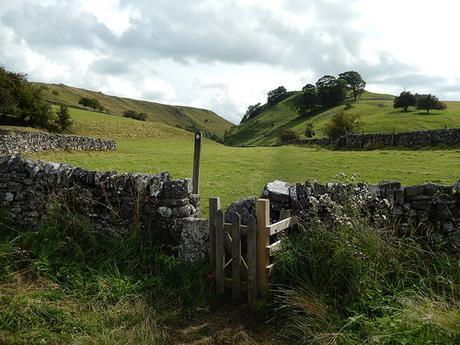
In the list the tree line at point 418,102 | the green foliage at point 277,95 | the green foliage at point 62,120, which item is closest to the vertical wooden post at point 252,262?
the green foliage at point 62,120

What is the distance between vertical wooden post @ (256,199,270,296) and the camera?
619 centimetres

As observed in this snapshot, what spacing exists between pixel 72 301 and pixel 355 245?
14.2ft

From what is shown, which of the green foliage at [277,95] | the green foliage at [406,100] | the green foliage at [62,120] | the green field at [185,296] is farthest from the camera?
A: the green foliage at [277,95]

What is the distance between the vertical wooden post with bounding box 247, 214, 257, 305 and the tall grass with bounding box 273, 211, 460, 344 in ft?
1.19

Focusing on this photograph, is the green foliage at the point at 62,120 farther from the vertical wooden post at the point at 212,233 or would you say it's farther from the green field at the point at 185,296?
the vertical wooden post at the point at 212,233

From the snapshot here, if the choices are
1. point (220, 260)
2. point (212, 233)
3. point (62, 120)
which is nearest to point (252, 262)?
point (220, 260)

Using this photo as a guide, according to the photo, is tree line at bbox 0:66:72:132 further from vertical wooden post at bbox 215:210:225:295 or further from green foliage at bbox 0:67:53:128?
vertical wooden post at bbox 215:210:225:295

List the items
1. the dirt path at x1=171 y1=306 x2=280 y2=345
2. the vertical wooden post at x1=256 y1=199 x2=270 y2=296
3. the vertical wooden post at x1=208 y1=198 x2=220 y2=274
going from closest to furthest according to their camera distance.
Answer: the dirt path at x1=171 y1=306 x2=280 y2=345
the vertical wooden post at x1=256 y1=199 x2=270 y2=296
the vertical wooden post at x1=208 y1=198 x2=220 y2=274

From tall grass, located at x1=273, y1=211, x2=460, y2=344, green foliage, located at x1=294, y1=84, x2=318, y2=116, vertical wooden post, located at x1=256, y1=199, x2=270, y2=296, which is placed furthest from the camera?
green foliage, located at x1=294, y1=84, x2=318, y2=116

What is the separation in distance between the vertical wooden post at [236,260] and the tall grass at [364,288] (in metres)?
0.64

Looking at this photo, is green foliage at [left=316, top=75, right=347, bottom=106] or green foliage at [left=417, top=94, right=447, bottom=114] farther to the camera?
green foliage at [left=316, top=75, right=347, bottom=106]

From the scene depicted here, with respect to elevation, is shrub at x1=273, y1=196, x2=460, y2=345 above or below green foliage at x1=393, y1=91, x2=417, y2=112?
below

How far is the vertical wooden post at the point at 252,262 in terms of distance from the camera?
6191 mm

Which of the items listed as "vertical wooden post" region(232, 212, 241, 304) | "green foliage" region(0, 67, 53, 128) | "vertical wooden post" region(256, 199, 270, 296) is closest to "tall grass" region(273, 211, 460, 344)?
"vertical wooden post" region(256, 199, 270, 296)
